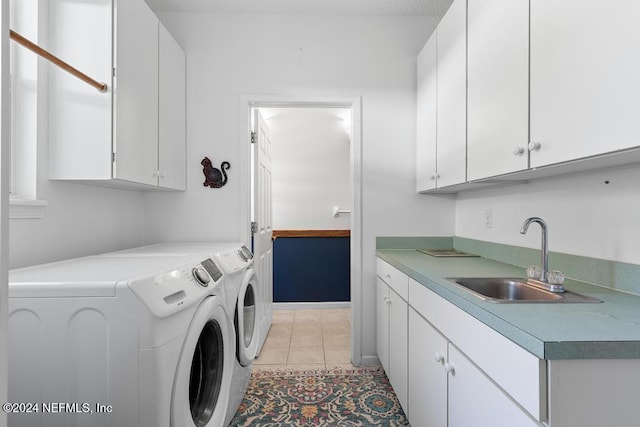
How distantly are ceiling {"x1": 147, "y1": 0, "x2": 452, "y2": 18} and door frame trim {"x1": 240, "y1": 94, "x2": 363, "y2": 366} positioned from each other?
0.59 meters

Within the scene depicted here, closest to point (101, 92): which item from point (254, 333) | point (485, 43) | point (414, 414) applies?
point (254, 333)

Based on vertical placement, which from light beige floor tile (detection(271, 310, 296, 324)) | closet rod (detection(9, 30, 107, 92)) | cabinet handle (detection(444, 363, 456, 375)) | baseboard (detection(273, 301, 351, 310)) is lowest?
light beige floor tile (detection(271, 310, 296, 324))

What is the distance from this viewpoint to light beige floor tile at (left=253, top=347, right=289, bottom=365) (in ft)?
7.69

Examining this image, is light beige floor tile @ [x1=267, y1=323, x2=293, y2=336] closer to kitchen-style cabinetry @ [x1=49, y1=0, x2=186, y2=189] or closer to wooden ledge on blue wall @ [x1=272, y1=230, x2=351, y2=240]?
wooden ledge on blue wall @ [x1=272, y1=230, x2=351, y2=240]

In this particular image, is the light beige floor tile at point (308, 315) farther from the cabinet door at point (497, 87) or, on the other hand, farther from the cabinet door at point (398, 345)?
the cabinet door at point (497, 87)

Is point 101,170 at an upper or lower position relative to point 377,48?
lower

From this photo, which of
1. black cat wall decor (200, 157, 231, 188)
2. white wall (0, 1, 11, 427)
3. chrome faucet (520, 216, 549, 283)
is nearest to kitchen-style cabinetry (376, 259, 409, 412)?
chrome faucet (520, 216, 549, 283)

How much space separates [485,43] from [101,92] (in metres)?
1.72

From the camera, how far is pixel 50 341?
88cm

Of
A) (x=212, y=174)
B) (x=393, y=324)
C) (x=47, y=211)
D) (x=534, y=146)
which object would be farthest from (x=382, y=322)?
(x=47, y=211)

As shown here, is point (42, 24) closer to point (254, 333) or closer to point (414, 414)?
point (254, 333)

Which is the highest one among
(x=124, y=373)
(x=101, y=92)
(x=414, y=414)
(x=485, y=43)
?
(x=485, y=43)

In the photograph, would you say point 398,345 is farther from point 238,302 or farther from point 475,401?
point 238,302

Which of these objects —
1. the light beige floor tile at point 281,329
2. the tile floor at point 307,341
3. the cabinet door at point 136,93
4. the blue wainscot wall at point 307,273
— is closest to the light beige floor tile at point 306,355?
the tile floor at point 307,341
